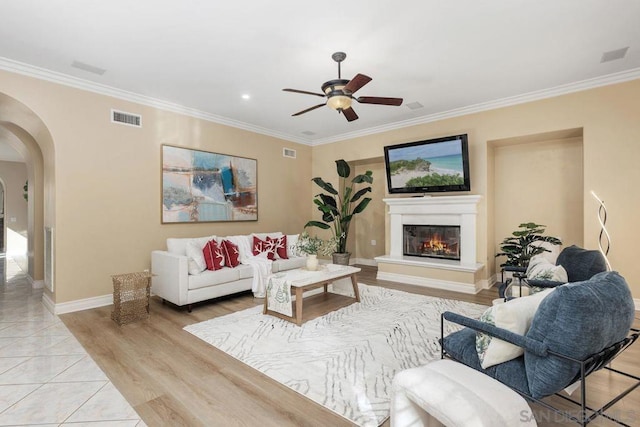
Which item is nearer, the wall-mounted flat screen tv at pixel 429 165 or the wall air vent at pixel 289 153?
the wall-mounted flat screen tv at pixel 429 165

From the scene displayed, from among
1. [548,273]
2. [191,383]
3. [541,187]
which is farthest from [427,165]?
[191,383]

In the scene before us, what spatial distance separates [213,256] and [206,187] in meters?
1.56

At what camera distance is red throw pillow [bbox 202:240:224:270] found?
4312mm

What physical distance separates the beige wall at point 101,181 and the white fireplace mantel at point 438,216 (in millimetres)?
3440

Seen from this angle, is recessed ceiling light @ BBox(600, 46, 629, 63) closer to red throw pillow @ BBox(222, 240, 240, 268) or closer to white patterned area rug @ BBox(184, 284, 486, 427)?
white patterned area rug @ BBox(184, 284, 486, 427)

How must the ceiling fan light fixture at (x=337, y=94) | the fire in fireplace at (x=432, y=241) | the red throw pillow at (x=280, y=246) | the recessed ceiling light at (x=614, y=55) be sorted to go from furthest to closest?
the fire in fireplace at (x=432, y=241)
the red throw pillow at (x=280, y=246)
the recessed ceiling light at (x=614, y=55)
the ceiling fan light fixture at (x=337, y=94)

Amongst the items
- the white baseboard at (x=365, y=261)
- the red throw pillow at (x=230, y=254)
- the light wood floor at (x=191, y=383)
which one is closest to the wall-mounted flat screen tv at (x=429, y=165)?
the white baseboard at (x=365, y=261)

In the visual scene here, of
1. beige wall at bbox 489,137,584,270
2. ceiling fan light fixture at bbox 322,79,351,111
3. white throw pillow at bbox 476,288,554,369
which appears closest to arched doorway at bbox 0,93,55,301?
ceiling fan light fixture at bbox 322,79,351,111

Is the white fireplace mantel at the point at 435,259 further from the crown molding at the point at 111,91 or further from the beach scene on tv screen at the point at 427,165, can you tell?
the crown molding at the point at 111,91

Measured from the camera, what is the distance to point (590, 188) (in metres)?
4.24

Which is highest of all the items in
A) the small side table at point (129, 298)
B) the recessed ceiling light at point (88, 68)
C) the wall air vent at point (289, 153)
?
the recessed ceiling light at point (88, 68)

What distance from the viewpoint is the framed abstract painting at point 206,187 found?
16.3 ft

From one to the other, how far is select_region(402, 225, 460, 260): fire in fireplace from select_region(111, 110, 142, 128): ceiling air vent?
4.88 m

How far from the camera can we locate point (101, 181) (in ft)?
13.9
